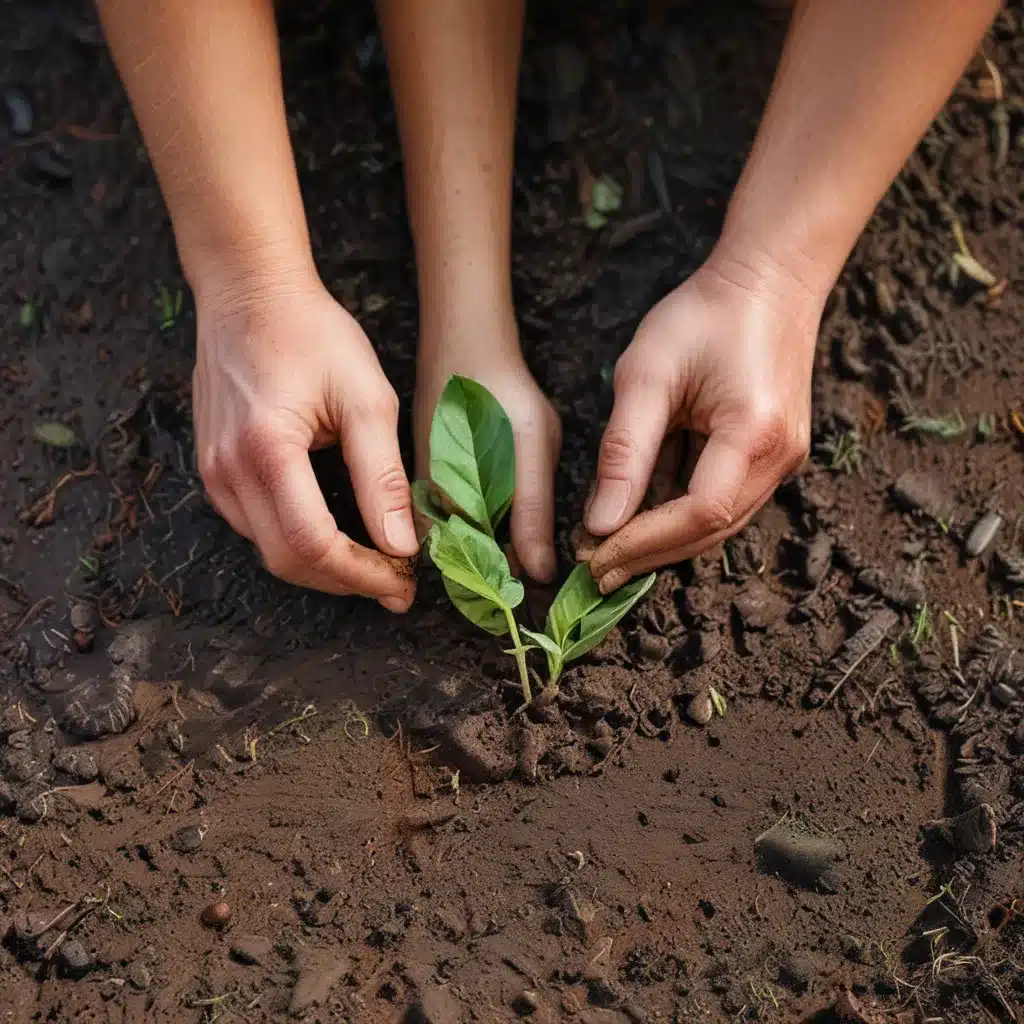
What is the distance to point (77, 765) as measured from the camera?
1.36 metres

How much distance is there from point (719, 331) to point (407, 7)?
69 cm

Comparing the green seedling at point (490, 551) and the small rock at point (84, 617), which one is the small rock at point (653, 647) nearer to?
the green seedling at point (490, 551)

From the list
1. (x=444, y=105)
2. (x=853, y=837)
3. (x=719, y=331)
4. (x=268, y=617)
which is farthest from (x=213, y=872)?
(x=444, y=105)

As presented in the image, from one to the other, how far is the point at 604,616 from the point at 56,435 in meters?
0.98

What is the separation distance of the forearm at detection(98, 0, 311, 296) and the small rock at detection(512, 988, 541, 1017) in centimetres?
A: 97

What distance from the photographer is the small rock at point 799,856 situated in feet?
4.12

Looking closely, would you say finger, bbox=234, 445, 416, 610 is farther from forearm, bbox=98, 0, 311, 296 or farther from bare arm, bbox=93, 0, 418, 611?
forearm, bbox=98, 0, 311, 296

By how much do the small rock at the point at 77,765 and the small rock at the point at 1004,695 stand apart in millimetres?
1213

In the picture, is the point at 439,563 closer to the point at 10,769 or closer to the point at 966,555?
the point at 10,769

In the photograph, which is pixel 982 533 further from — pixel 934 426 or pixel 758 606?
pixel 758 606

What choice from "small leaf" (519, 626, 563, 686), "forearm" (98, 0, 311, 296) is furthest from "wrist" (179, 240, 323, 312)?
"small leaf" (519, 626, 563, 686)

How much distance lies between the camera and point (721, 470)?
1316 millimetres

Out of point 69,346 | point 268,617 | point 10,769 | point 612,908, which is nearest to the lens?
point 612,908

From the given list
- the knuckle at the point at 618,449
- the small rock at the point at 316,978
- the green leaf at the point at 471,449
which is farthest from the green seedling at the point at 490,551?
the small rock at the point at 316,978
